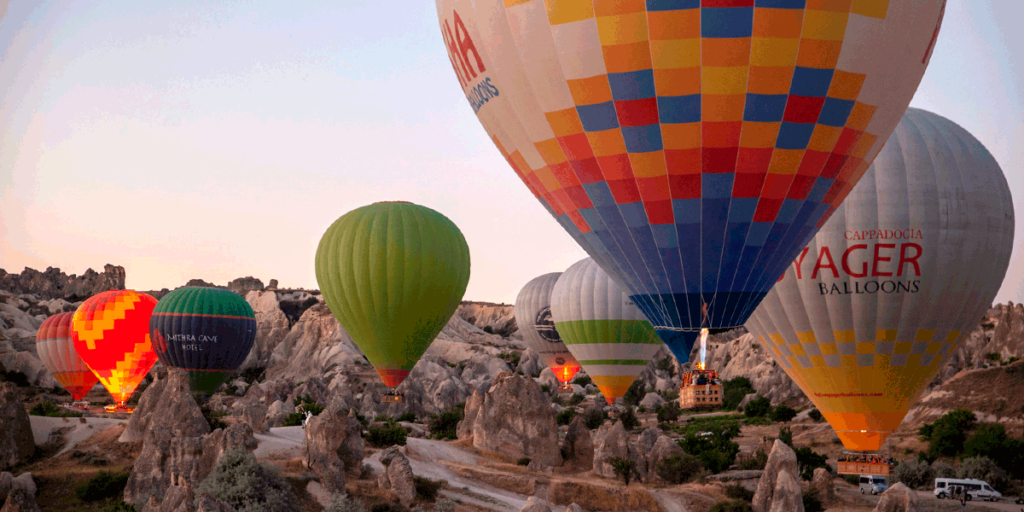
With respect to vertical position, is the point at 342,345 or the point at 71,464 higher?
the point at 342,345

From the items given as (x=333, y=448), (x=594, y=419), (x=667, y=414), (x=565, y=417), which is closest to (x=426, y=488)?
(x=333, y=448)

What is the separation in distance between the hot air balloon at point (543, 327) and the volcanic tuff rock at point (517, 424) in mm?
25814

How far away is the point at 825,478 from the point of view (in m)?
38.3

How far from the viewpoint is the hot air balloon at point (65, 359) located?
67.8m

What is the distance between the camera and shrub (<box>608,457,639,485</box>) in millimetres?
40625

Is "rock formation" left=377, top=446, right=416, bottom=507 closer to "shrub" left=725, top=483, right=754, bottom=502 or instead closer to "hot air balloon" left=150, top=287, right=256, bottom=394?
"shrub" left=725, top=483, right=754, bottom=502

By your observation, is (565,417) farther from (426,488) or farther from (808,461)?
(426,488)

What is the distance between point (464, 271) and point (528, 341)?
98.5 ft

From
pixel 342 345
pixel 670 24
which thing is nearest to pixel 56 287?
pixel 342 345

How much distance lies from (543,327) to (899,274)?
47145 mm

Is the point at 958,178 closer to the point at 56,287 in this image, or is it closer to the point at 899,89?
the point at 899,89

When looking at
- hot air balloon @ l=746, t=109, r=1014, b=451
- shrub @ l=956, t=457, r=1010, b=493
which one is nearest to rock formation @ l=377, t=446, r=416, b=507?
hot air balloon @ l=746, t=109, r=1014, b=451

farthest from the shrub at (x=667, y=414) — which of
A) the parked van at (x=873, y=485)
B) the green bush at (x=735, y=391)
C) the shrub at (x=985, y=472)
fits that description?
the parked van at (x=873, y=485)

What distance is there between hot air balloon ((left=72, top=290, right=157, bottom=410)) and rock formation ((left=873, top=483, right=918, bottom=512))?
4755 cm
